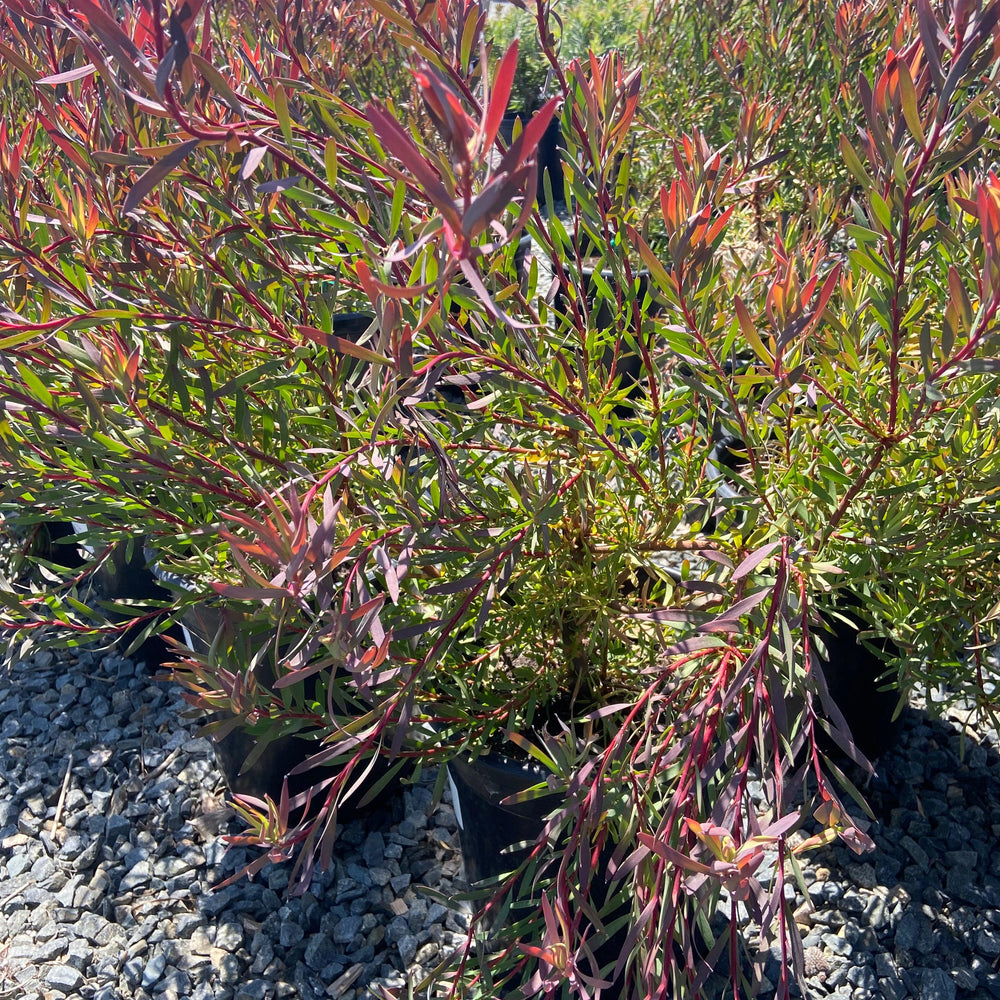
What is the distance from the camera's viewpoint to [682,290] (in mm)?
815

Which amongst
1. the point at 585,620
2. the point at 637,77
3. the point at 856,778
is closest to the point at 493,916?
the point at 585,620

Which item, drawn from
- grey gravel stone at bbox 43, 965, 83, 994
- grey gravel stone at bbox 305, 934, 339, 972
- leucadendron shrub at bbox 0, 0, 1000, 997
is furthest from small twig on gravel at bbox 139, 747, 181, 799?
leucadendron shrub at bbox 0, 0, 1000, 997

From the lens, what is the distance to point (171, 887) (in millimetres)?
1508

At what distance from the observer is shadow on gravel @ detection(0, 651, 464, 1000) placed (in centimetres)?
137

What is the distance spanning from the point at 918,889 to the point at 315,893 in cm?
95

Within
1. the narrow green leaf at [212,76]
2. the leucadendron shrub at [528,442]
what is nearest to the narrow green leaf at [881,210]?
the leucadendron shrub at [528,442]

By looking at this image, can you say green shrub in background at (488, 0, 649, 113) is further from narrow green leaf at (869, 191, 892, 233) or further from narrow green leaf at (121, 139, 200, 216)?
narrow green leaf at (121, 139, 200, 216)

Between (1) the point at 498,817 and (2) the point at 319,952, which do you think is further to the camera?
(2) the point at 319,952

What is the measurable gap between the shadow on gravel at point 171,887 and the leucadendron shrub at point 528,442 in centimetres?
34

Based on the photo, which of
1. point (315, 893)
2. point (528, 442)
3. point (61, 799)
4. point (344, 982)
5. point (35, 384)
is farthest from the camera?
point (61, 799)

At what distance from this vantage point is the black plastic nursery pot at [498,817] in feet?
3.63

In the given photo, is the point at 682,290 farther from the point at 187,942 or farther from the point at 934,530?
the point at 187,942

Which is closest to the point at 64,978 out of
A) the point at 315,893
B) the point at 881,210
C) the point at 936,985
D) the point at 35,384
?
the point at 315,893

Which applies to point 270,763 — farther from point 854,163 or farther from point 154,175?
point 854,163
